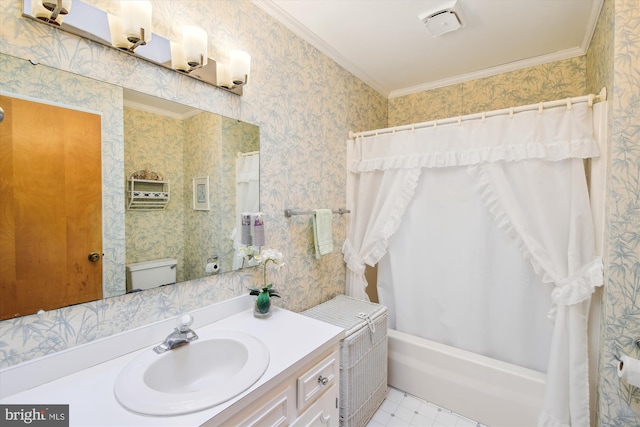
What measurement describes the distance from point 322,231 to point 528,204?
123cm

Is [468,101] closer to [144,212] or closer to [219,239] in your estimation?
[219,239]

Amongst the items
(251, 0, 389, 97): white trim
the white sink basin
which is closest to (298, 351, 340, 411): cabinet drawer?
the white sink basin

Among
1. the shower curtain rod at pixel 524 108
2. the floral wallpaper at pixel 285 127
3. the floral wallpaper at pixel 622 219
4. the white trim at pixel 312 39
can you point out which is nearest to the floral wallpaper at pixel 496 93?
the floral wallpaper at pixel 285 127

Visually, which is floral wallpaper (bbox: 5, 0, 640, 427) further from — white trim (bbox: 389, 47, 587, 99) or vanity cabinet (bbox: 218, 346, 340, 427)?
vanity cabinet (bbox: 218, 346, 340, 427)

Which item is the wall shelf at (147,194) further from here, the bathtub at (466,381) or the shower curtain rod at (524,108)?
the bathtub at (466,381)

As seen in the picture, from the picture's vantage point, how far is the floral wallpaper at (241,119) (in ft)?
2.90

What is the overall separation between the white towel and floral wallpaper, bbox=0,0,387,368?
2.7 inches

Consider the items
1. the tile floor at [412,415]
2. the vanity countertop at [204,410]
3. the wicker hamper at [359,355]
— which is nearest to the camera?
the vanity countertop at [204,410]

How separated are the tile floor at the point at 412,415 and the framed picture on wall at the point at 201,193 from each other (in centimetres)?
163

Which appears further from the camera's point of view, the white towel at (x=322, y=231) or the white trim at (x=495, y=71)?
the white trim at (x=495, y=71)

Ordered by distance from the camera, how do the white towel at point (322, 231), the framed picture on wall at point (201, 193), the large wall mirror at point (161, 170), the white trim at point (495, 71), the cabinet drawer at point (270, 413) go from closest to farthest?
1. the cabinet drawer at point (270, 413)
2. the large wall mirror at point (161, 170)
3. the framed picture on wall at point (201, 193)
4. the white towel at point (322, 231)
5. the white trim at point (495, 71)

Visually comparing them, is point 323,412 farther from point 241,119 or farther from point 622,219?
point 622,219

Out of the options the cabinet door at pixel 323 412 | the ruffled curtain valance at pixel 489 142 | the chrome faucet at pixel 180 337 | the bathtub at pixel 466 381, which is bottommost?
the bathtub at pixel 466 381

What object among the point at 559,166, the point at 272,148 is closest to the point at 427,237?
the point at 559,166
